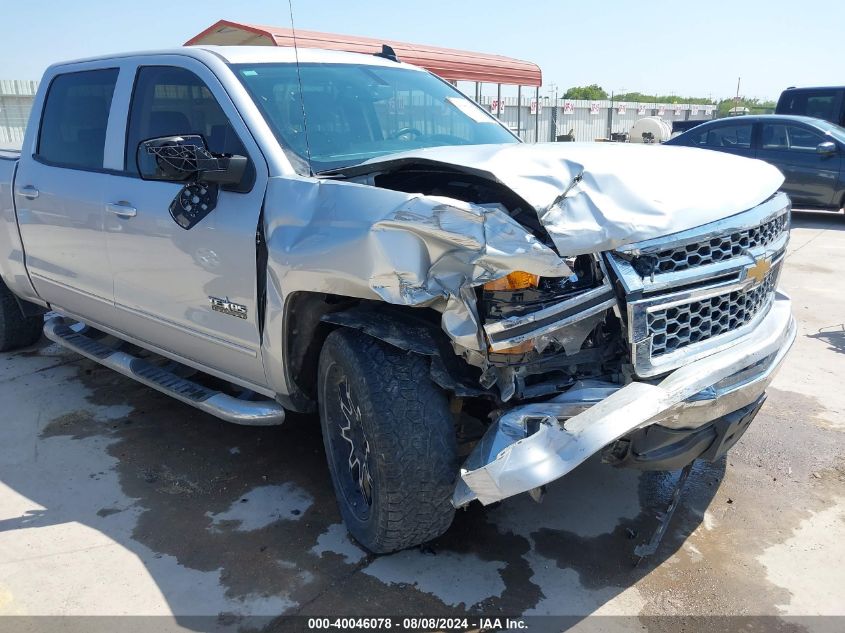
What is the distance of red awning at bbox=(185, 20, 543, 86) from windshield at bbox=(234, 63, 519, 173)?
4.74 metres

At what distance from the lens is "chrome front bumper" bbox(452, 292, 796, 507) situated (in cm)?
209

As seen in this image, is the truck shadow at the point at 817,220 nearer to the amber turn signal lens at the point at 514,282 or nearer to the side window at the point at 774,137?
the side window at the point at 774,137

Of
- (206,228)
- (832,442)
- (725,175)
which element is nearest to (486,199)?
(725,175)

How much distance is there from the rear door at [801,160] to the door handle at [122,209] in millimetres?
9525

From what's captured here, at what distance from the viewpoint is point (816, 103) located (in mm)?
13555

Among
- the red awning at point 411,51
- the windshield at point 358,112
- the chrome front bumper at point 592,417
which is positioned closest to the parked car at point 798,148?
the red awning at point 411,51

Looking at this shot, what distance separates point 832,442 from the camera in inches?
147

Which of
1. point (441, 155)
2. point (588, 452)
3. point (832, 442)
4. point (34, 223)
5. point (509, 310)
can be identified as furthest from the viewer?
point (34, 223)

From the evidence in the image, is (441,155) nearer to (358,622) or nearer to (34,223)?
(358,622)

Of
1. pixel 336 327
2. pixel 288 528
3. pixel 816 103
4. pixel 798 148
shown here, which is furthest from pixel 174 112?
pixel 816 103

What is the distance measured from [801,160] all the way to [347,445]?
10039 mm

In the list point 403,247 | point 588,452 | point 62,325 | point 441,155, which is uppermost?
point 441,155

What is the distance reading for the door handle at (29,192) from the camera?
4.30 metres

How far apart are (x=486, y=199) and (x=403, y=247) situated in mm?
452
